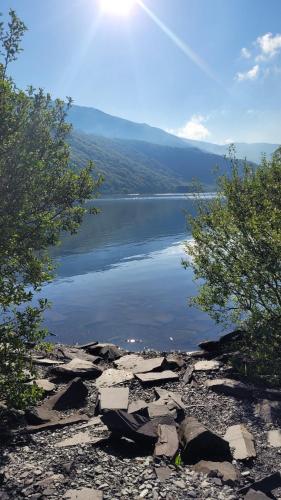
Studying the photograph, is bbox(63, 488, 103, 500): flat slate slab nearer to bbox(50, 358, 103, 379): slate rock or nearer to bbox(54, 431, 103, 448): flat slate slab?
bbox(54, 431, 103, 448): flat slate slab

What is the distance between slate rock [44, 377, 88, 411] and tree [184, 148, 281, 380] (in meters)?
8.52

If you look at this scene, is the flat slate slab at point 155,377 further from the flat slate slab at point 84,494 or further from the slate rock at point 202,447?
the flat slate slab at point 84,494

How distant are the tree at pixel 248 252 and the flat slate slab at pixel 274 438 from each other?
13.4 feet

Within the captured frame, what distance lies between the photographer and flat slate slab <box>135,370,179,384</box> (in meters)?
21.5

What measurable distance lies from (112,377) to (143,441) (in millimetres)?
7861

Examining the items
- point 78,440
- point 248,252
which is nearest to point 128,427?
point 78,440

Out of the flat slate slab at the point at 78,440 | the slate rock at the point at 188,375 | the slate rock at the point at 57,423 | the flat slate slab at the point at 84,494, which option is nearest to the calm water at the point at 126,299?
the slate rock at the point at 57,423

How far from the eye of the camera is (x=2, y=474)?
11.9 metres

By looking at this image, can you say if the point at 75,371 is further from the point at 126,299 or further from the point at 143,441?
the point at 126,299

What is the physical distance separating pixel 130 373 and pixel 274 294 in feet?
27.6

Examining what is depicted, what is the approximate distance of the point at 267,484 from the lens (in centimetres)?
1274

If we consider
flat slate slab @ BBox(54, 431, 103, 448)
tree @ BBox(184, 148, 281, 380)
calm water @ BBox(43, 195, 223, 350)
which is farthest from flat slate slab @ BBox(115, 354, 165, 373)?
calm water @ BBox(43, 195, 223, 350)

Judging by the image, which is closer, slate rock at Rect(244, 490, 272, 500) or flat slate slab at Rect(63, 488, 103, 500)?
flat slate slab at Rect(63, 488, 103, 500)

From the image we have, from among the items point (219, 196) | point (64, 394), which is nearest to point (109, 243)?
point (219, 196)
